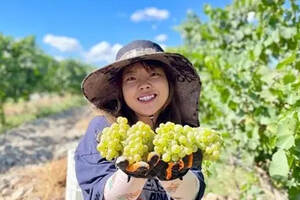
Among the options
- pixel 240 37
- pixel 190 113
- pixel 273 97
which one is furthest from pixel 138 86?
pixel 240 37

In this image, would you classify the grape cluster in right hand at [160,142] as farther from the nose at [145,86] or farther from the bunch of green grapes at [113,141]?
the nose at [145,86]

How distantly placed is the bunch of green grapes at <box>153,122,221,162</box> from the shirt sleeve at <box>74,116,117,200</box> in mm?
467

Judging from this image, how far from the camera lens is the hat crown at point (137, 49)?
5.86 ft

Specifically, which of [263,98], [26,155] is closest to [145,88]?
[263,98]

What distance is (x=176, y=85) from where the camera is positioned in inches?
79.4

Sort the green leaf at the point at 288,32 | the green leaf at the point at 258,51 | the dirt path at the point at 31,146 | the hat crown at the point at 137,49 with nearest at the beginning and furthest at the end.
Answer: the hat crown at the point at 137,49, the green leaf at the point at 288,32, the green leaf at the point at 258,51, the dirt path at the point at 31,146

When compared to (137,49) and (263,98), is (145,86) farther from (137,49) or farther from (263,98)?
(263,98)

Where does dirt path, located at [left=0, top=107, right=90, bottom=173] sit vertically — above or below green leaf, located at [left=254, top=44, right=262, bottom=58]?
below

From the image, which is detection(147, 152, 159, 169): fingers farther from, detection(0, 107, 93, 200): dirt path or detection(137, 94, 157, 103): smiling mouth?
detection(0, 107, 93, 200): dirt path

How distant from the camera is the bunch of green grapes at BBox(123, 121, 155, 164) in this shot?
124 centimetres

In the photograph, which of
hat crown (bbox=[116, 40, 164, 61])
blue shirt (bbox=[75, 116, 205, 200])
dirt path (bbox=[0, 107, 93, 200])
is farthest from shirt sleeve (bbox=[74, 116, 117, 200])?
dirt path (bbox=[0, 107, 93, 200])

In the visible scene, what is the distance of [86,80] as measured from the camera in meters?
1.90

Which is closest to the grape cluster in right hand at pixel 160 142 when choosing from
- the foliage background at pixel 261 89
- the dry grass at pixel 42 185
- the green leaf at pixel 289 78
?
the foliage background at pixel 261 89

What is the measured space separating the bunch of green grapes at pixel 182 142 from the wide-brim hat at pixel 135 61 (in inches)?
21.6
